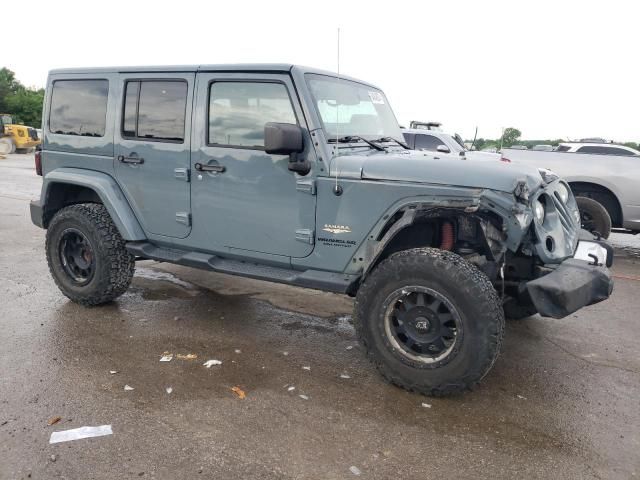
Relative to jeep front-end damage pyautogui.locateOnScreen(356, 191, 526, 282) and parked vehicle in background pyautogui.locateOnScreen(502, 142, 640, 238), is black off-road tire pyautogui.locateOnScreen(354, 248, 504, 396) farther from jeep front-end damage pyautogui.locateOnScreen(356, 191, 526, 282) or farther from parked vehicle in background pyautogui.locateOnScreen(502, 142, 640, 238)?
parked vehicle in background pyautogui.locateOnScreen(502, 142, 640, 238)

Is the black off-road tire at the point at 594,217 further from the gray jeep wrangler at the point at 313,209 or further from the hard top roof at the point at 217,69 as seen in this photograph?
the hard top roof at the point at 217,69

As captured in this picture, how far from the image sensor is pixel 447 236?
3.78m

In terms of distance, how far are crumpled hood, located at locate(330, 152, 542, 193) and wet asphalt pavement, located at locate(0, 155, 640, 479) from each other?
1394 millimetres

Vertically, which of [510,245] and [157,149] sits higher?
[157,149]

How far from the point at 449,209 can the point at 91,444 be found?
8.17 feet

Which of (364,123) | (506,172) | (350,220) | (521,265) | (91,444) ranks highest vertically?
(364,123)

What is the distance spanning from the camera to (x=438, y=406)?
3361mm

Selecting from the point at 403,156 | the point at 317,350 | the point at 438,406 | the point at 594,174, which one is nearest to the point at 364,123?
the point at 403,156

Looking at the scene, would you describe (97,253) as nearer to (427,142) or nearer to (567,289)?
(567,289)

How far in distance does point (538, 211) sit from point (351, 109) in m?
1.68

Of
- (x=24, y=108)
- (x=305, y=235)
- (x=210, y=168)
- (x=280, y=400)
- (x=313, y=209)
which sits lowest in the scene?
(x=280, y=400)

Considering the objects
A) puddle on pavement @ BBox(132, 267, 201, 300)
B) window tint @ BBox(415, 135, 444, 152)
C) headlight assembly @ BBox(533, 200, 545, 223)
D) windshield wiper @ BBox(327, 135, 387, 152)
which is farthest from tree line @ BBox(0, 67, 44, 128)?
headlight assembly @ BBox(533, 200, 545, 223)

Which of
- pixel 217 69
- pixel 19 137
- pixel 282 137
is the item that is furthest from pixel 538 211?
pixel 19 137

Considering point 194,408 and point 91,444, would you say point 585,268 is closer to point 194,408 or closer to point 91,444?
→ point 194,408
